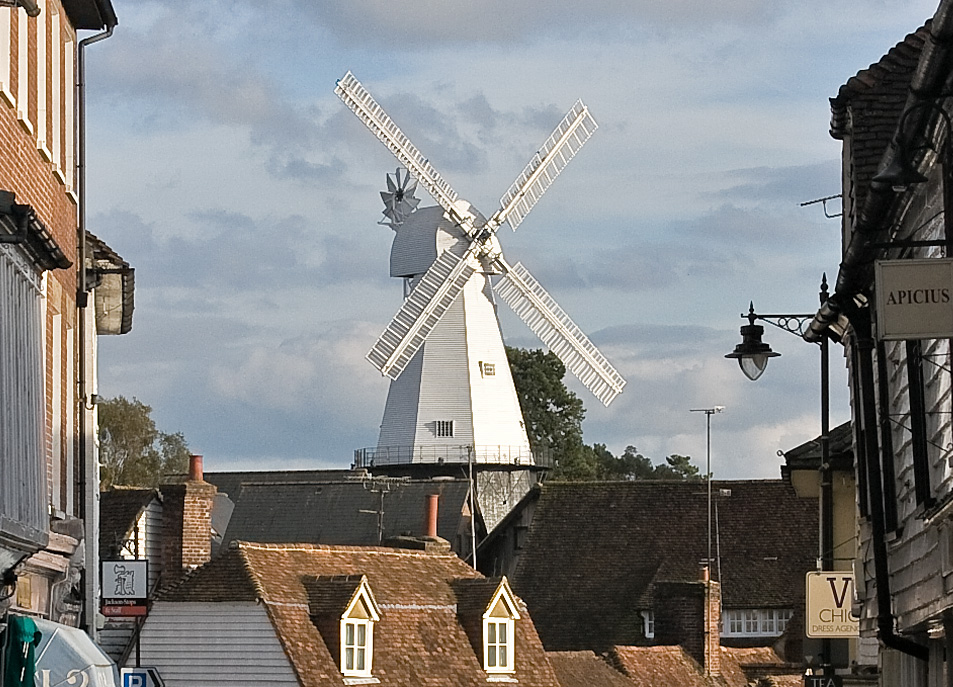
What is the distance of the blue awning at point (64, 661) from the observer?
1280cm

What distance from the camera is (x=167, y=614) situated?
3719 cm

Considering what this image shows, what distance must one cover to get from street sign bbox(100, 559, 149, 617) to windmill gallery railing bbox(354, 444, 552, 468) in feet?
186

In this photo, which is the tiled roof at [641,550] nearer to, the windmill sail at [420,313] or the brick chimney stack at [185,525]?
the windmill sail at [420,313]

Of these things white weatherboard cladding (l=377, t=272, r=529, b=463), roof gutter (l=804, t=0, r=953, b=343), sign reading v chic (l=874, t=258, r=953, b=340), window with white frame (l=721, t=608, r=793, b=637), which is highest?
white weatherboard cladding (l=377, t=272, r=529, b=463)

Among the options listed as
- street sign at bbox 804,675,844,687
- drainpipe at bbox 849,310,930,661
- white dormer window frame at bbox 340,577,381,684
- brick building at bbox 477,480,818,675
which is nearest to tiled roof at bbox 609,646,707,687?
white dormer window frame at bbox 340,577,381,684

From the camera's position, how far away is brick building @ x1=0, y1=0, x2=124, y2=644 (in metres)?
13.6

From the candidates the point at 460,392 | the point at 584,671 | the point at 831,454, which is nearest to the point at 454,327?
the point at 460,392

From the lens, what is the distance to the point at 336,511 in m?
81.4

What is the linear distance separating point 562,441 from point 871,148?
8523 cm

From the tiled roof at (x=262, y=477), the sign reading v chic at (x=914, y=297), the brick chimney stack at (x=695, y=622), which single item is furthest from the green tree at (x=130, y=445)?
the sign reading v chic at (x=914, y=297)

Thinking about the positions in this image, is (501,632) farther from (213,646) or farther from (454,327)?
(454,327)

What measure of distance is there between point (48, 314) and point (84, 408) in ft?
7.21

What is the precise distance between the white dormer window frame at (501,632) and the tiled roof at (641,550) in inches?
658

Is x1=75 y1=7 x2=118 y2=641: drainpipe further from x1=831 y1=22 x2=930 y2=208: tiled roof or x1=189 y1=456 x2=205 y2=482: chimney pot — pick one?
x1=189 y1=456 x2=205 y2=482: chimney pot
